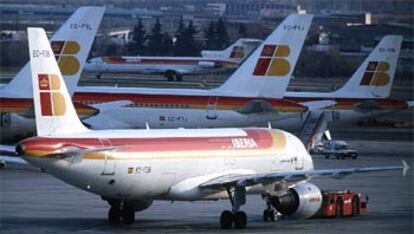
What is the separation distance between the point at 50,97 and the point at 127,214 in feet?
15.0

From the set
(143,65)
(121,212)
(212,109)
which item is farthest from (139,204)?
(143,65)

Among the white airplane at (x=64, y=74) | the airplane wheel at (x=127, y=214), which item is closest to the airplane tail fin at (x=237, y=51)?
the white airplane at (x=64, y=74)

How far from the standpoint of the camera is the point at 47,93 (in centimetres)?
4006

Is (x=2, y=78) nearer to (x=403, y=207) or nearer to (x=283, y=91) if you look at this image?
(x=283, y=91)

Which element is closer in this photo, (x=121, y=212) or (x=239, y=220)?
(x=239, y=220)

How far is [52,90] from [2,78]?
85917 millimetres

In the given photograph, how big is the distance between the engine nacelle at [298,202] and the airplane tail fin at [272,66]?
3142cm

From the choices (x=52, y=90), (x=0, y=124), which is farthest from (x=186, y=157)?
(x=0, y=124)

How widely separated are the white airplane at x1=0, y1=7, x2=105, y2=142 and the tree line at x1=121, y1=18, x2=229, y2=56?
111 m

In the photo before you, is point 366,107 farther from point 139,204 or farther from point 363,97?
point 139,204

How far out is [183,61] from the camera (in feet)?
536

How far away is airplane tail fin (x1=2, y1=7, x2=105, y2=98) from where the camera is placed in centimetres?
6650

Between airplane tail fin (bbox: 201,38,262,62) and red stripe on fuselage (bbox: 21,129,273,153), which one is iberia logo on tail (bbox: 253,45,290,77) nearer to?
red stripe on fuselage (bbox: 21,129,273,153)

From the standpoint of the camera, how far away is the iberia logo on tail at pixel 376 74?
8906 cm
